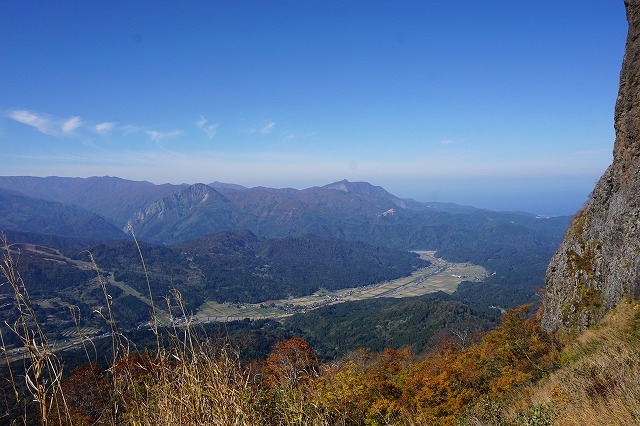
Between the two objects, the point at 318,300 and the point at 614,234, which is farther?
the point at 318,300

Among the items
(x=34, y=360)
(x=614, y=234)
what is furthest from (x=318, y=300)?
(x=34, y=360)

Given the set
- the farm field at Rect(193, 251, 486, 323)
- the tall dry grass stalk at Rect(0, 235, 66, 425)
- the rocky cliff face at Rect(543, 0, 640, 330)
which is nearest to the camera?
the tall dry grass stalk at Rect(0, 235, 66, 425)

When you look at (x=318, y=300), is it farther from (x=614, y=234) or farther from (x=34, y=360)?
(x=34, y=360)

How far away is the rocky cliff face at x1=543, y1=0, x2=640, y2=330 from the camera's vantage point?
14.3 m

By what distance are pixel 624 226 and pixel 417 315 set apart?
87.8 m

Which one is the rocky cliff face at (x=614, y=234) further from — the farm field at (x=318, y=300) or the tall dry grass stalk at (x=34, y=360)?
the farm field at (x=318, y=300)

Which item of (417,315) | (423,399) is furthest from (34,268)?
(423,399)

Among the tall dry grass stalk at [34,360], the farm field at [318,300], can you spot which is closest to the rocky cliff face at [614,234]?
the tall dry grass stalk at [34,360]

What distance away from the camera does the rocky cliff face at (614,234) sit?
14.3m

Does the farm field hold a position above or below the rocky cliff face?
below

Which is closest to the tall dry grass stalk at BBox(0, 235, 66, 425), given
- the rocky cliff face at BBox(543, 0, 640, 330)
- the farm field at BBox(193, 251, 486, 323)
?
the rocky cliff face at BBox(543, 0, 640, 330)

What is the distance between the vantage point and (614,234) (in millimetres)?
15789

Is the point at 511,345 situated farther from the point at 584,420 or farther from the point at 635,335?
the point at 584,420

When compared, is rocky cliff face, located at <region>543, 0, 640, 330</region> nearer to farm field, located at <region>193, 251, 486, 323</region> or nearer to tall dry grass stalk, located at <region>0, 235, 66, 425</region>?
Result: tall dry grass stalk, located at <region>0, 235, 66, 425</region>
